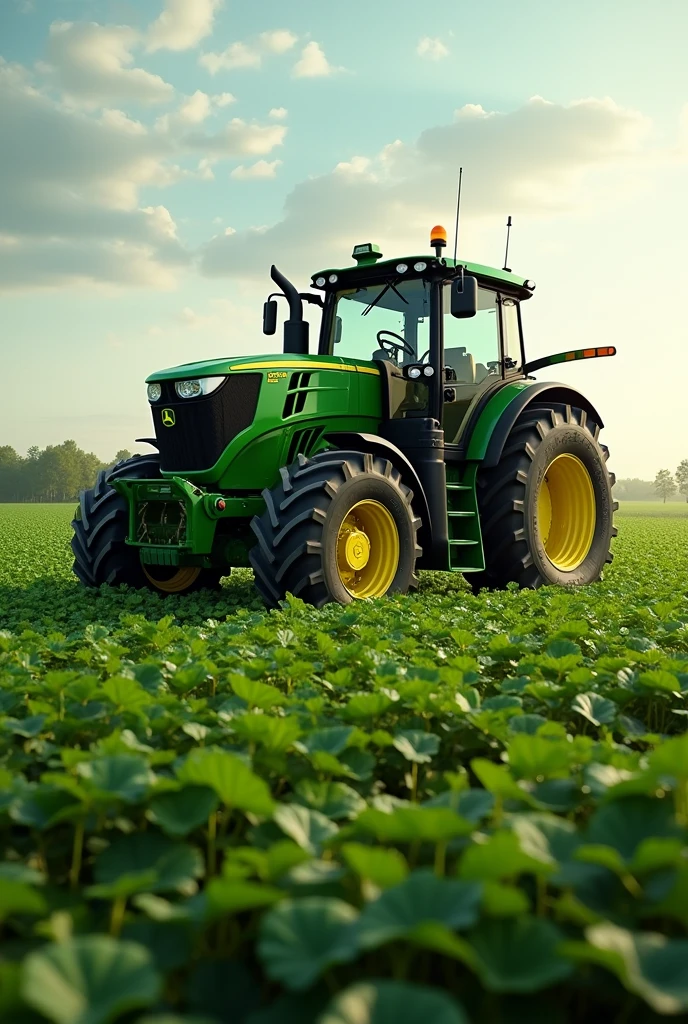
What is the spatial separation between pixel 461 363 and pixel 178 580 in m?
3.21

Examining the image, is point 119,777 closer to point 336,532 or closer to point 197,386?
point 336,532

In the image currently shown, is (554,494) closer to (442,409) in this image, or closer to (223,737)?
(442,409)

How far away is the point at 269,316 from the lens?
7.64m

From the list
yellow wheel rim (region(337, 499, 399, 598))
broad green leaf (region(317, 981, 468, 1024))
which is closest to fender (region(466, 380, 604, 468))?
yellow wheel rim (region(337, 499, 399, 598))

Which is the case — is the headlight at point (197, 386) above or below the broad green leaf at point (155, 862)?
above

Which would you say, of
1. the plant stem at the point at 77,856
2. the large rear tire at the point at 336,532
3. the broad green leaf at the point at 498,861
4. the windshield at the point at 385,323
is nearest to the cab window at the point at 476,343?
the windshield at the point at 385,323

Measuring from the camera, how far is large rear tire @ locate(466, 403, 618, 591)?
7.48m

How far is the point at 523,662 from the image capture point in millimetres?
3541

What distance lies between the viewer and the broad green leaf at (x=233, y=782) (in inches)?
62.1

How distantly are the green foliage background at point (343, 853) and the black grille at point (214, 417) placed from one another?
136 inches

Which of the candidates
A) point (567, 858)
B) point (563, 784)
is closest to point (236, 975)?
point (567, 858)

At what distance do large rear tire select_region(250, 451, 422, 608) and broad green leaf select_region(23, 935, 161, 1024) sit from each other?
476 centimetres

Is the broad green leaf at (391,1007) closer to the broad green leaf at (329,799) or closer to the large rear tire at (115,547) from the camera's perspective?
the broad green leaf at (329,799)

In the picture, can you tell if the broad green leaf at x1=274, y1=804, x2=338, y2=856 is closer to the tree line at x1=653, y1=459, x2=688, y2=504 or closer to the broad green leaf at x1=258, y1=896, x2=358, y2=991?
the broad green leaf at x1=258, y1=896, x2=358, y2=991
